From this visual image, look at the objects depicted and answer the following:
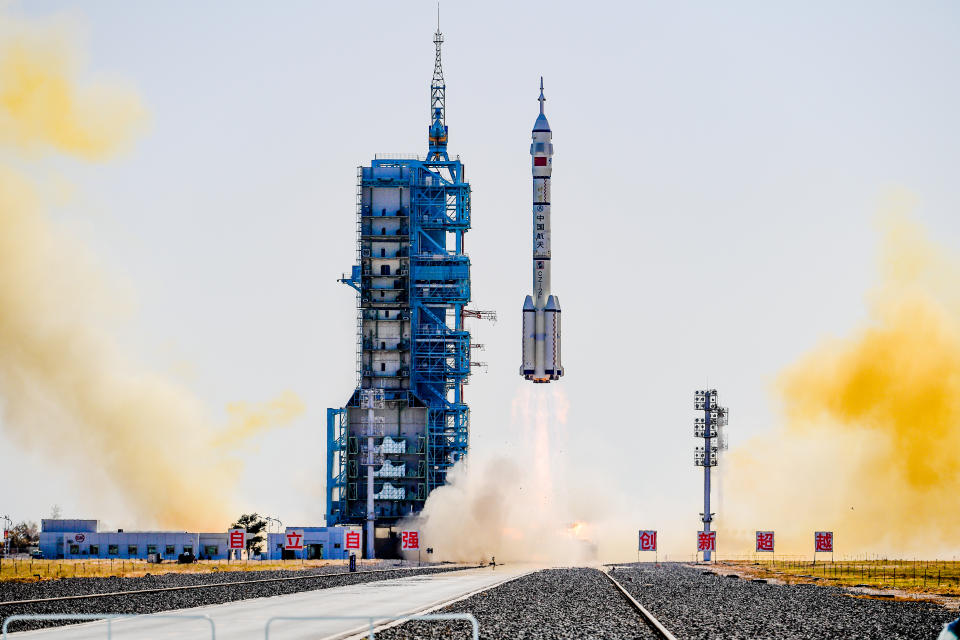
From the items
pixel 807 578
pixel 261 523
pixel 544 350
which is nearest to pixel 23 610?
pixel 807 578

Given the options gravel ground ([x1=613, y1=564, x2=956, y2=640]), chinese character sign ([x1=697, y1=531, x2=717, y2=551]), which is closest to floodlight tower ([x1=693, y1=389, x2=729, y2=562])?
chinese character sign ([x1=697, y1=531, x2=717, y2=551])

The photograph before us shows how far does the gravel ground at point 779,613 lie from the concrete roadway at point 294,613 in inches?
353

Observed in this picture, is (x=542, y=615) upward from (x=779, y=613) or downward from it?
upward

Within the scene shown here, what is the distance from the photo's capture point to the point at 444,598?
188 ft

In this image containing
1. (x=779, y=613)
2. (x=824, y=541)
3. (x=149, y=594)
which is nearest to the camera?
(x=779, y=613)

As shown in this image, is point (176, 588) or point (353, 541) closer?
point (176, 588)

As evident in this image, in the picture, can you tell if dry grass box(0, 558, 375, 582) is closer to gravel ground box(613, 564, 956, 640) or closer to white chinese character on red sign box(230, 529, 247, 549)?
white chinese character on red sign box(230, 529, 247, 549)

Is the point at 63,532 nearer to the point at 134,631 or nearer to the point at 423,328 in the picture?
the point at 423,328

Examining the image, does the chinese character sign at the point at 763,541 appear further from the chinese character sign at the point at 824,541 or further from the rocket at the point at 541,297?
the rocket at the point at 541,297

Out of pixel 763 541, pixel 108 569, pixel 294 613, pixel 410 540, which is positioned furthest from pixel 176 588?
pixel 763 541

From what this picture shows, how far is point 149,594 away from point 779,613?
2724 cm

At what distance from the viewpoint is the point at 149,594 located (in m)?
61.2

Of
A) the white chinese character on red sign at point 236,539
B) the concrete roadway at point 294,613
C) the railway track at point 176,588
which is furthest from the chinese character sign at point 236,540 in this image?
the concrete roadway at point 294,613

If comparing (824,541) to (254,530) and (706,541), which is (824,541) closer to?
(706,541)
